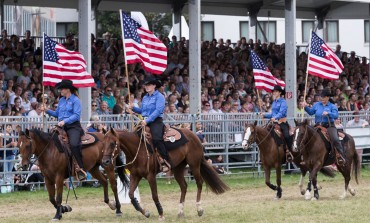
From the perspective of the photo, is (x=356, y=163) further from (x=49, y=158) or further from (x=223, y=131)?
(x=49, y=158)

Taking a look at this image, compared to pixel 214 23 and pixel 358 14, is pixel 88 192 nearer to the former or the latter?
pixel 358 14

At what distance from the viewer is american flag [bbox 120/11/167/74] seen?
20.3 m

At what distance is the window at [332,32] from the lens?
228 feet

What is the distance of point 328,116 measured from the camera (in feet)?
70.5

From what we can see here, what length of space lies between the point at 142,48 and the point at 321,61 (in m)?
6.12

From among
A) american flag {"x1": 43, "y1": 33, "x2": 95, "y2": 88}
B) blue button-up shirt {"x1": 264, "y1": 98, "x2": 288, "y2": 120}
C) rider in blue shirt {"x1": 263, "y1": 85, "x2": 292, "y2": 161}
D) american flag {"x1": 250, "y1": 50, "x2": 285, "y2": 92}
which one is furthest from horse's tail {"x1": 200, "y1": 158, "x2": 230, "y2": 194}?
american flag {"x1": 250, "y1": 50, "x2": 285, "y2": 92}

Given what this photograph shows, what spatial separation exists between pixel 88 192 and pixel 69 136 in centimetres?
548

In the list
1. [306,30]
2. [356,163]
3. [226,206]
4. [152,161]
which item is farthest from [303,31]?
[152,161]

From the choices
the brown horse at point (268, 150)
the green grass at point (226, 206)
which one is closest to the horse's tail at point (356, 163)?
the green grass at point (226, 206)

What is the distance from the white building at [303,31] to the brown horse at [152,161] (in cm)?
4996

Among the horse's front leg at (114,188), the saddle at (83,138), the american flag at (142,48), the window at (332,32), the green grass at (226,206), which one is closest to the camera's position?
the green grass at (226,206)

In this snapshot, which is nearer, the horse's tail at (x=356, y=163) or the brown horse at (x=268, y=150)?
the brown horse at (x=268, y=150)

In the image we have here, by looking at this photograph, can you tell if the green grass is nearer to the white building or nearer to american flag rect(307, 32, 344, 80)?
american flag rect(307, 32, 344, 80)

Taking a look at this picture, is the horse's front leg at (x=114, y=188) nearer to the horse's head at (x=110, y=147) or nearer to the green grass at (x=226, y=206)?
the green grass at (x=226, y=206)
